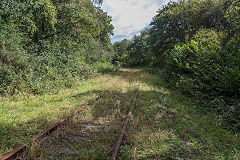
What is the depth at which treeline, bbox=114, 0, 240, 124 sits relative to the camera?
6.19 metres

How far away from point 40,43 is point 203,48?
10611mm

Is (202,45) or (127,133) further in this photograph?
(202,45)

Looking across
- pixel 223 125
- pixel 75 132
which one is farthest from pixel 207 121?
pixel 75 132

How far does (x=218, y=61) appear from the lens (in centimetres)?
721

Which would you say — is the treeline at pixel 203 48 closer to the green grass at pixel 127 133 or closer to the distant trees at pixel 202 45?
the distant trees at pixel 202 45

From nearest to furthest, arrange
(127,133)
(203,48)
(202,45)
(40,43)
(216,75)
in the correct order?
(127,133) < (216,75) < (203,48) < (202,45) < (40,43)

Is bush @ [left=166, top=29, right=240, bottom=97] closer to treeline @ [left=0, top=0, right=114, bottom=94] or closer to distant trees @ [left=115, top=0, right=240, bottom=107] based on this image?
distant trees @ [left=115, top=0, right=240, bottom=107]

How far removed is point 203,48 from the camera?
8219mm

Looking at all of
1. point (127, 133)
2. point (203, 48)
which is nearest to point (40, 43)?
point (127, 133)

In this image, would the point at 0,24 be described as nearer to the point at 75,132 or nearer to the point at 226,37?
the point at 75,132

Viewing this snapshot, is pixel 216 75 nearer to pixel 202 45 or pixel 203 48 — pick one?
pixel 203 48

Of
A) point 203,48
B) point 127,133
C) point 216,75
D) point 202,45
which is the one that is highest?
point 202,45

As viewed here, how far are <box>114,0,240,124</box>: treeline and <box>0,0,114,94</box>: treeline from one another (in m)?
7.96

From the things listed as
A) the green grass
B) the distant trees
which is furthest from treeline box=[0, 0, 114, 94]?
the distant trees
